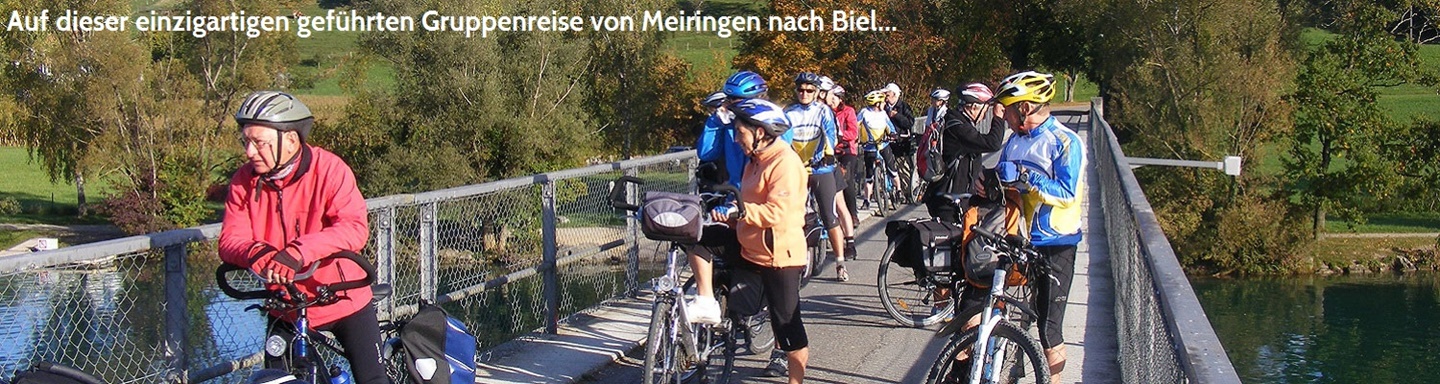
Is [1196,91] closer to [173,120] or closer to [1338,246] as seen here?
[1338,246]

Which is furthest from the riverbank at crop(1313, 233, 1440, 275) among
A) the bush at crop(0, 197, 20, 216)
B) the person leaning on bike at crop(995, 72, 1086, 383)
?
the person leaning on bike at crop(995, 72, 1086, 383)

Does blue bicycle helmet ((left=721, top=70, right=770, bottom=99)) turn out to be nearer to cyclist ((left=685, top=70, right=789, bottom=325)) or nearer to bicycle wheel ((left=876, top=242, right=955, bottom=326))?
cyclist ((left=685, top=70, right=789, bottom=325))

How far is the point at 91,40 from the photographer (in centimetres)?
5791

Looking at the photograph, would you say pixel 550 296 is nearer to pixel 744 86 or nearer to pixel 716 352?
pixel 744 86

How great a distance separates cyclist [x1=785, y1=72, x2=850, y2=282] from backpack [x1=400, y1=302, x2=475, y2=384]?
4.90 meters

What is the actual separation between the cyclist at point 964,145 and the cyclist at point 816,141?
0.77 m

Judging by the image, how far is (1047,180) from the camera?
6898 mm

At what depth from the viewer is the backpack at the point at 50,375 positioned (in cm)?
410

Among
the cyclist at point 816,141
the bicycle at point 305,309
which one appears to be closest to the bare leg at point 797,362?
the bicycle at point 305,309

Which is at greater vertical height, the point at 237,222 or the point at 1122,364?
the point at 237,222

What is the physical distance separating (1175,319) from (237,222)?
3.05m

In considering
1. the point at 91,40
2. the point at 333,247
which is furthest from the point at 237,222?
the point at 91,40

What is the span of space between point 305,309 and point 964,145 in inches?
231

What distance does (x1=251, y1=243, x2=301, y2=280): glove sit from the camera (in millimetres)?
4922
